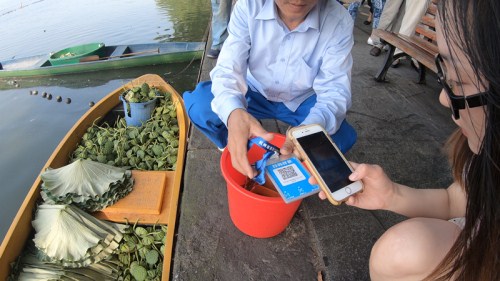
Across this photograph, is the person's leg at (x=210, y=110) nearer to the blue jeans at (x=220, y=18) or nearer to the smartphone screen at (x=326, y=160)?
the smartphone screen at (x=326, y=160)

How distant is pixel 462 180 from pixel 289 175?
2.05 ft

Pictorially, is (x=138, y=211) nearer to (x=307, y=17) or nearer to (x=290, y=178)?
(x=290, y=178)

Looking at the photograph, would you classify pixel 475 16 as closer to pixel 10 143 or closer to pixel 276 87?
pixel 276 87

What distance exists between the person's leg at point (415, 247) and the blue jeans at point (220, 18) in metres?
3.49

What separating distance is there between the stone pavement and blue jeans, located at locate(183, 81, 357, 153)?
1.16ft

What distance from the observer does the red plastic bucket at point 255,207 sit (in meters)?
1.22

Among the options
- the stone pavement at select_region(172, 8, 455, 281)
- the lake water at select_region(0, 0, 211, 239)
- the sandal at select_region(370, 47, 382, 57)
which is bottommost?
the lake water at select_region(0, 0, 211, 239)

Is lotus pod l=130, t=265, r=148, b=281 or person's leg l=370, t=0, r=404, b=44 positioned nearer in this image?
lotus pod l=130, t=265, r=148, b=281

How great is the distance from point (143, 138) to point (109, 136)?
41 cm

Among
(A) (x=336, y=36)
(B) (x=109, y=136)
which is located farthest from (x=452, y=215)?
(B) (x=109, y=136)

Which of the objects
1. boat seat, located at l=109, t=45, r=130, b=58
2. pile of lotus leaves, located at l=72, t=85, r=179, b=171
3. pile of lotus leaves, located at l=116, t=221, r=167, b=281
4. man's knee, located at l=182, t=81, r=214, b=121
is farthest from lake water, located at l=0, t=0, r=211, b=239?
man's knee, located at l=182, t=81, r=214, b=121

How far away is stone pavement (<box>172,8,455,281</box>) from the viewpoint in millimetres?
1435

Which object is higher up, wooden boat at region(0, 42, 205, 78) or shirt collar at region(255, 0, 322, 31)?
shirt collar at region(255, 0, 322, 31)

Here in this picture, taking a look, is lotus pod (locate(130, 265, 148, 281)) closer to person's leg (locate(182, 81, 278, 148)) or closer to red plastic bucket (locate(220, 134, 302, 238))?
red plastic bucket (locate(220, 134, 302, 238))
